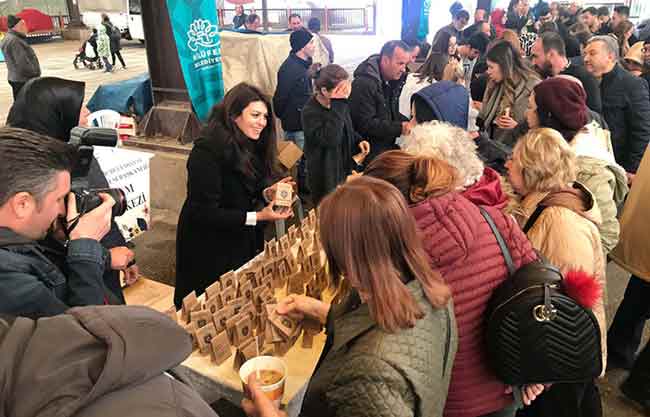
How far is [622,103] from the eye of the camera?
12.5 ft

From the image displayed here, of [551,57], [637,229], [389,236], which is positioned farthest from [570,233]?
[551,57]

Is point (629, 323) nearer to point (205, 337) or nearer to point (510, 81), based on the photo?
point (510, 81)

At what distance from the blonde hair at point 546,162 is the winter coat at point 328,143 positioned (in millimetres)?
1723

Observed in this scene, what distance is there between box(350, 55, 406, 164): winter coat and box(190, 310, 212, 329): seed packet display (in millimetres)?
2544

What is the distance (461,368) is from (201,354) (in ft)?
2.95

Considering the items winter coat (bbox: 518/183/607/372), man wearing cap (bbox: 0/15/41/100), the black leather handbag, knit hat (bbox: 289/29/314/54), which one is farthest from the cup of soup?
man wearing cap (bbox: 0/15/41/100)

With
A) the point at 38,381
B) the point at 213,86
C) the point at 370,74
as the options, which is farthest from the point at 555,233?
the point at 213,86

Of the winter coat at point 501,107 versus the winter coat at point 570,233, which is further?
the winter coat at point 501,107

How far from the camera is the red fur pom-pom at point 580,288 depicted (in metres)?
1.54

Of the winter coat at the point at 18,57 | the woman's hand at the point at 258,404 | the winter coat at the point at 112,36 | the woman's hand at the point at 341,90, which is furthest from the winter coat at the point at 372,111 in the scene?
the winter coat at the point at 112,36

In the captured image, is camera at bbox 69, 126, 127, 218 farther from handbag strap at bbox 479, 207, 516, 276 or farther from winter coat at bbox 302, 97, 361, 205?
winter coat at bbox 302, 97, 361, 205

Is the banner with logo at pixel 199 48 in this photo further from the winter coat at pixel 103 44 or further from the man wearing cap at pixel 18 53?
the winter coat at pixel 103 44

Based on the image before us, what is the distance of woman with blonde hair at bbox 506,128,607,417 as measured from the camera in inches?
72.0

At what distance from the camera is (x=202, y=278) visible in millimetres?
2756
